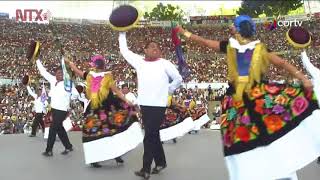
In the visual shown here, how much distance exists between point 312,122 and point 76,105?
17.9 m

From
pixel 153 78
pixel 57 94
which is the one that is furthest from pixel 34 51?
pixel 153 78

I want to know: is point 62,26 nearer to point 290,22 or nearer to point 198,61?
point 198,61

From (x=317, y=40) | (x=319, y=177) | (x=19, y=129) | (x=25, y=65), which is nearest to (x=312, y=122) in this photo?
(x=319, y=177)

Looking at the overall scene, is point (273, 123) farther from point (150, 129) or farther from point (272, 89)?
point (150, 129)

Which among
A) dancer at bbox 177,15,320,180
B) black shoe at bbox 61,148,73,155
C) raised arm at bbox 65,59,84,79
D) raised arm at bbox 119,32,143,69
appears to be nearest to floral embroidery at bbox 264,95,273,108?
dancer at bbox 177,15,320,180

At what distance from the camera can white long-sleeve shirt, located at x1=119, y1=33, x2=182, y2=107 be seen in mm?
6227

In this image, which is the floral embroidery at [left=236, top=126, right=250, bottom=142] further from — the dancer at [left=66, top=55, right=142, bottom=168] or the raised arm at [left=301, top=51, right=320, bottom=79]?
the dancer at [left=66, top=55, right=142, bottom=168]

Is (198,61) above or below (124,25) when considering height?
below

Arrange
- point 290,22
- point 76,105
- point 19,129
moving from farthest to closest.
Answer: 1. point 290,22
2. point 76,105
3. point 19,129

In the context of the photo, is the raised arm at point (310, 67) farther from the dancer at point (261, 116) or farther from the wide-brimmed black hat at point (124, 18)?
the wide-brimmed black hat at point (124, 18)

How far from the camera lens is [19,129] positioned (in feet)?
59.7

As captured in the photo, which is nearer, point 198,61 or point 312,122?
point 312,122

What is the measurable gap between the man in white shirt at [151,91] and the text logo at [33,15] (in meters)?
34.7

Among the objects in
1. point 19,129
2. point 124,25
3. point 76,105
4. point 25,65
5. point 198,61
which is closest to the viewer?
point 124,25
